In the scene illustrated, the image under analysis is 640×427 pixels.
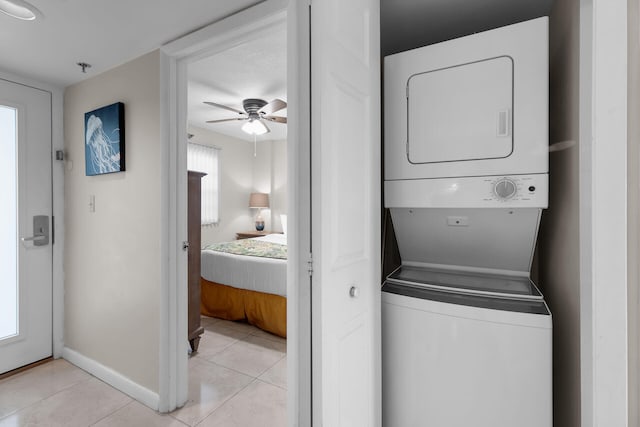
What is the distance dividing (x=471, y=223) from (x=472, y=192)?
0.64ft

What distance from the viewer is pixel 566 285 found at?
1.26m

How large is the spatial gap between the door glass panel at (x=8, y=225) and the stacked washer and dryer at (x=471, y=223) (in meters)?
2.60

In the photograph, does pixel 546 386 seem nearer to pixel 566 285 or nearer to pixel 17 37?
pixel 566 285

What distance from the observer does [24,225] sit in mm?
2314

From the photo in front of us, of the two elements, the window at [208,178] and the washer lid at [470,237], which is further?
the window at [208,178]

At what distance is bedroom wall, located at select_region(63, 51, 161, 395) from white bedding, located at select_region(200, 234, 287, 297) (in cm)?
120

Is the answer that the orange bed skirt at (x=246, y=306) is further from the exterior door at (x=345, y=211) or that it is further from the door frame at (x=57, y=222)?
the exterior door at (x=345, y=211)

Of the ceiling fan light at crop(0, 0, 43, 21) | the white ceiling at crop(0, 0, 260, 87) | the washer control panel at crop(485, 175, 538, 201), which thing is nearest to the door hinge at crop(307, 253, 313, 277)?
the washer control panel at crop(485, 175, 538, 201)

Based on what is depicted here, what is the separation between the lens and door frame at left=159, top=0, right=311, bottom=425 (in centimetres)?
124

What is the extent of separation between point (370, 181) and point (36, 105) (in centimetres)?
261

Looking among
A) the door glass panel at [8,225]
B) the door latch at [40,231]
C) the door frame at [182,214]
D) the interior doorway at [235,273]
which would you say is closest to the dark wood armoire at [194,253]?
the interior doorway at [235,273]

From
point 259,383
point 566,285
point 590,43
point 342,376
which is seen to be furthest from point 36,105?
point 566,285

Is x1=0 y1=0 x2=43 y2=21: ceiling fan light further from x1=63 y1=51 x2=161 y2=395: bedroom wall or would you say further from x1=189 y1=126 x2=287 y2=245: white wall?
x1=189 y1=126 x2=287 y2=245: white wall

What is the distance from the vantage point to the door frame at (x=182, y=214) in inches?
48.8
